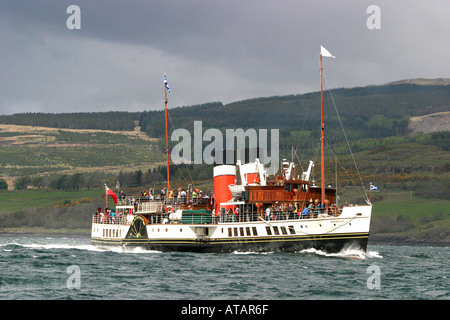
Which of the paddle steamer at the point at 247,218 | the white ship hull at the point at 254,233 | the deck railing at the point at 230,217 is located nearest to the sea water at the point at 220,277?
the white ship hull at the point at 254,233

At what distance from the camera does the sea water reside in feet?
149

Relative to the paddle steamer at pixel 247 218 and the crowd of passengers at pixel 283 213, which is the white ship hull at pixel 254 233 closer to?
the paddle steamer at pixel 247 218

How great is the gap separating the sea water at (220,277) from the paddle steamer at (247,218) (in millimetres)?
1700

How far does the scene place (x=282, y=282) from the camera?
165ft

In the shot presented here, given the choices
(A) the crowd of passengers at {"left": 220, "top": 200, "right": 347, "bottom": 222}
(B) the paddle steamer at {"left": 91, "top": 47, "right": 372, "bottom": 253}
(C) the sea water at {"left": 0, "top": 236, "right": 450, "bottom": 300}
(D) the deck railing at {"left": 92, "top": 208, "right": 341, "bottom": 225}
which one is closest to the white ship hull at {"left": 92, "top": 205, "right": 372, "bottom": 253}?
(B) the paddle steamer at {"left": 91, "top": 47, "right": 372, "bottom": 253}

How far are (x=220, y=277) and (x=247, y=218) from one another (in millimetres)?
18763

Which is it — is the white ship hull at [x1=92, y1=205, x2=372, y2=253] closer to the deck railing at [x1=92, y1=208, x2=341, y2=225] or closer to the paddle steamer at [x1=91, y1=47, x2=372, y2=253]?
the paddle steamer at [x1=91, y1=47, x2=372, y2=253]

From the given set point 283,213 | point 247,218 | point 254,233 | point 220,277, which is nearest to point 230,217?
point 247,218

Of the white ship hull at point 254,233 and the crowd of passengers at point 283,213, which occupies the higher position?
the crowd of passengers at point 283,213

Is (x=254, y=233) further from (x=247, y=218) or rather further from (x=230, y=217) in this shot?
(x=230, y=217)

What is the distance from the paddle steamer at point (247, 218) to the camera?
67688 millimetres

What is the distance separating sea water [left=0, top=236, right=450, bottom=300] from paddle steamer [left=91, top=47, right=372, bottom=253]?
170 cm
